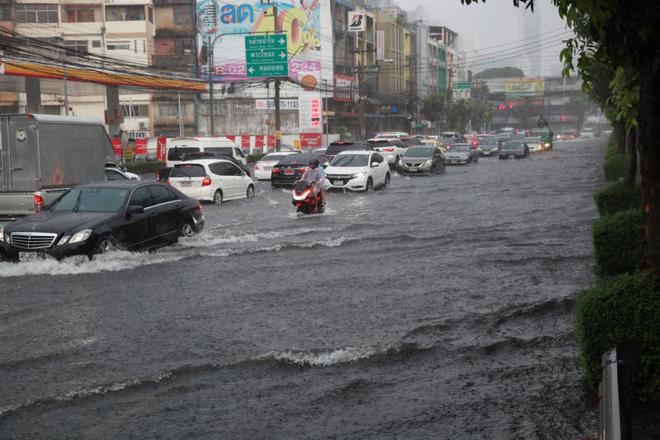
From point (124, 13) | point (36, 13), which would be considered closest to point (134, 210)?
point (36, 13)

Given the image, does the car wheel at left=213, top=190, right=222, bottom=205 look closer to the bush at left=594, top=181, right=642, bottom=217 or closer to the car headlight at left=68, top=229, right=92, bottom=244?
the car headlight at left=68, top=229, right=92, bottom=244

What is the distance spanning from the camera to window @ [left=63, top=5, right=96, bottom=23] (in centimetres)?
7719

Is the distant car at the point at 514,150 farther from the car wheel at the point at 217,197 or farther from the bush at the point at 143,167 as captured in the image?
the car wheel at the point at 217,197

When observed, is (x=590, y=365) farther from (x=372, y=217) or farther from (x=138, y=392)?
(x=372, y=217)

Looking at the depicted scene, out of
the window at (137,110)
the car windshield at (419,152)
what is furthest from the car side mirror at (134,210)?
the window at (137,110)

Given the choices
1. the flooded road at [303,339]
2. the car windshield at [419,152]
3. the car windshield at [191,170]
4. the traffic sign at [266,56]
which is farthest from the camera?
the traffic sign at [266,56]

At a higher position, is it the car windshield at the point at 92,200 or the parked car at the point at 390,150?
the parked car at the point at 390,150

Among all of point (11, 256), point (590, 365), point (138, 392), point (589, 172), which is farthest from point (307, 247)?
point (589, 172)

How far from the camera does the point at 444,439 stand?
6.08m

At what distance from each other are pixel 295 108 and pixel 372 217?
179 feet

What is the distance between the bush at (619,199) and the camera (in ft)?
47.4

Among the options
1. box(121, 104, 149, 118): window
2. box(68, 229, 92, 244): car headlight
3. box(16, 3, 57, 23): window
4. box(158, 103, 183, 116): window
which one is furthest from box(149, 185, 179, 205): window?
box(121, 104, 149, 118): window

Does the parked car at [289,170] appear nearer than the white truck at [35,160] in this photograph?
No

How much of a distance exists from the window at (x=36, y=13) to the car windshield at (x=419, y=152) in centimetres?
4427
